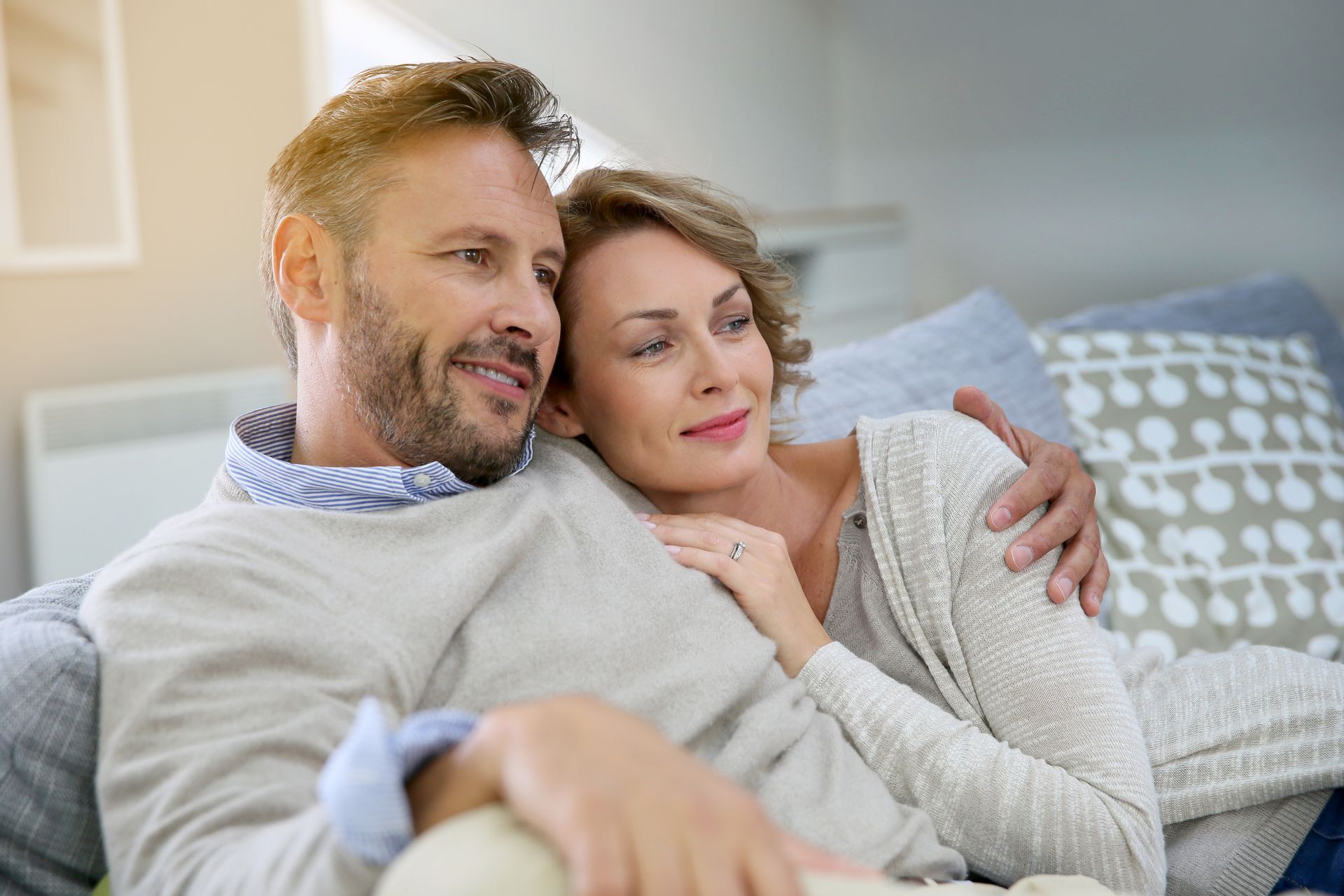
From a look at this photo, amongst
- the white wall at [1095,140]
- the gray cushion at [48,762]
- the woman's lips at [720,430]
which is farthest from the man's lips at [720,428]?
the white wall at [1095,140]

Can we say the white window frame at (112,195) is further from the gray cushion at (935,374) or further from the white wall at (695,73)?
the gray cushion at (935,374)

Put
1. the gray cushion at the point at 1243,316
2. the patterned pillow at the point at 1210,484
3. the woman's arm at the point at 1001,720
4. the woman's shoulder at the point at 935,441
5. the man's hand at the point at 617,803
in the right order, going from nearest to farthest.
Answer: the man's hand at the point at 617,803 → the woman's arm at the point at 1001,720 → the woman's shoulder at the point at 935,441 → the patterned pillow at the point at 1210,484 → the gray cushion at the point at 1243,316

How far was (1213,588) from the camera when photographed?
2068 mm

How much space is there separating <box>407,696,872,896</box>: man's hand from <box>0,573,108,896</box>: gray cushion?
42 cm

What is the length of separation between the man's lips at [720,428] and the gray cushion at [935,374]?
1.35 ft

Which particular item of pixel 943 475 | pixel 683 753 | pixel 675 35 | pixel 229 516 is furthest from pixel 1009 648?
pixel 675 35

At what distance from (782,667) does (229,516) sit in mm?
580

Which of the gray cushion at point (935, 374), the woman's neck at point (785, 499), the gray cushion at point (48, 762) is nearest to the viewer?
the gray cushion at point (48, 762)

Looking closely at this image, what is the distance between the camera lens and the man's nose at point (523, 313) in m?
1.29

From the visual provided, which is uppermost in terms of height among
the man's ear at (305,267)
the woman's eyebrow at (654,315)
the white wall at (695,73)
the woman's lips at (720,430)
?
the white wall at (695,73)

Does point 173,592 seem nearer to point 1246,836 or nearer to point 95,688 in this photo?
point 95,688

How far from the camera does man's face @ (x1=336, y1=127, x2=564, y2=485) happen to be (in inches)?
50.1

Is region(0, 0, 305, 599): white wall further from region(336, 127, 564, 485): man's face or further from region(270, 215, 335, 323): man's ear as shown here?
region(336, 127, 564, 485): man's face

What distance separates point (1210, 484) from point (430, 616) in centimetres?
162
